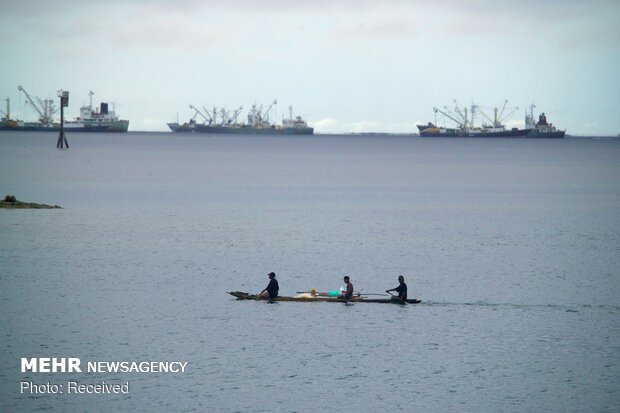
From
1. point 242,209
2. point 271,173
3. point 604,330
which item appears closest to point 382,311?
point 604,330

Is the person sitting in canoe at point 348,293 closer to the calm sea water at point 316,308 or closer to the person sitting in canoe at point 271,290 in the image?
the calm sea water at point 316,308

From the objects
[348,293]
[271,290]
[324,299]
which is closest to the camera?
[348,293]

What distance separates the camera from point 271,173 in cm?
18350

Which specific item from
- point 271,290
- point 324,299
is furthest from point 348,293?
point 271,290

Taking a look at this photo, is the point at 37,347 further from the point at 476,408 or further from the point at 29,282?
the point at 476,408

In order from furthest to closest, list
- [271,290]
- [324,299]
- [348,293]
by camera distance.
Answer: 1. [324,299]
2. [271,290]
3. [348,293]

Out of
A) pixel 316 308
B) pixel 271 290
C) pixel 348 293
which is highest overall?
pixel 348 293

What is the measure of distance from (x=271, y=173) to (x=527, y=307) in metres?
136

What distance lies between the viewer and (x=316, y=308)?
1927 inches

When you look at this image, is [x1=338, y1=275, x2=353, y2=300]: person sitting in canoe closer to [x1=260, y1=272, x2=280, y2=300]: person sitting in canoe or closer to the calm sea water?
the calm sea water

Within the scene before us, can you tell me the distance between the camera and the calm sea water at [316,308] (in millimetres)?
35844

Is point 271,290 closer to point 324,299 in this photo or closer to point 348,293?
point 324,299

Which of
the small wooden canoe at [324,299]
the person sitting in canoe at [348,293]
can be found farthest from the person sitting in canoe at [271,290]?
the person sitting in canoe at [348,293]

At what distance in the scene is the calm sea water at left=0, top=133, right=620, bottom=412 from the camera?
118 feet
